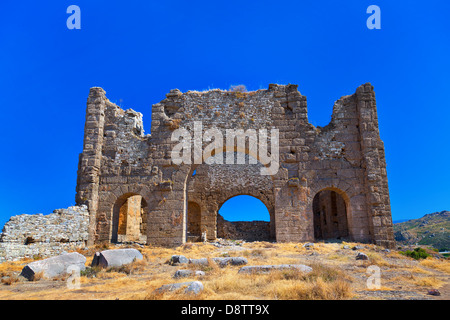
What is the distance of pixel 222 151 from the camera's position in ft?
42.3

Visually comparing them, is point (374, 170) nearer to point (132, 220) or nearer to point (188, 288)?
point (188, 288)

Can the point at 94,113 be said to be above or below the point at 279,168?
above

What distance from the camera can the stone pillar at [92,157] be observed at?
41.2 ft

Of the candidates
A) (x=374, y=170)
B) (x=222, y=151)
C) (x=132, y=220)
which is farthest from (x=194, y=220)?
(x=374, y=170)

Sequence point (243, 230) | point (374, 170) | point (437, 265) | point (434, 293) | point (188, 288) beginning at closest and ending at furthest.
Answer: point (188, 288) < point (434, 293) < point (437, 265) < point (374, 170) < point (243, 230)

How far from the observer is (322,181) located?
40.4ft

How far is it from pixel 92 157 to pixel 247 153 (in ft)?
20.0

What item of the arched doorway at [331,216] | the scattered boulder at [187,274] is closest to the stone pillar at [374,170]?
the arched doorway at [331,216]

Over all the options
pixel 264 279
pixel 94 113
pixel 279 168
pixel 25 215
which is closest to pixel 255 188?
pixel 279 168

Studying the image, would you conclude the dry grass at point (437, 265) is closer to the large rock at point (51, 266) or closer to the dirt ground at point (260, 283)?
the dirt ground at point (260, 283)

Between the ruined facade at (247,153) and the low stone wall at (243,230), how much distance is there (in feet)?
32.5

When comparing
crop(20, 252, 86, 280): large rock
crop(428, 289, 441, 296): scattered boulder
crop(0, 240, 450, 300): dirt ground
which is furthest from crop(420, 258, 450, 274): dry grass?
crop(20, 252, 86, 280): large rock
